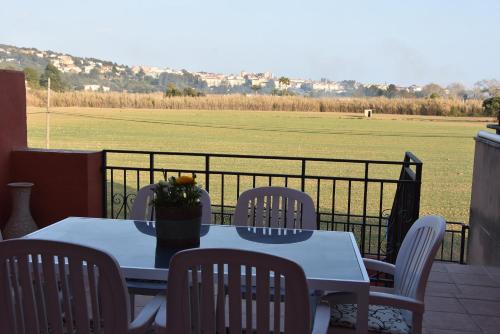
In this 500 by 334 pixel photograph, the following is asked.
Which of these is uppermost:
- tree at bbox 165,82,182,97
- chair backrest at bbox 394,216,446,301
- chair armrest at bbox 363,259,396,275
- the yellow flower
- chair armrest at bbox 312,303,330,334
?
tree at bbox 165,82,182,97

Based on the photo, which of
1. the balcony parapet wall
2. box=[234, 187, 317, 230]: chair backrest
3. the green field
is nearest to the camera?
box=[234, 187, 317, 230]: chair backrest

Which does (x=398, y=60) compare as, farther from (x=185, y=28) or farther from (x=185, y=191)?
(x=185, y=191)

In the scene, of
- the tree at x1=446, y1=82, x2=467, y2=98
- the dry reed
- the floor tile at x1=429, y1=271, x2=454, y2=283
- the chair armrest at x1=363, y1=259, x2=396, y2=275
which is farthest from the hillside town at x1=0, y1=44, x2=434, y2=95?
the chair armrest at x1=363, y1=259, x2=396, y2=275

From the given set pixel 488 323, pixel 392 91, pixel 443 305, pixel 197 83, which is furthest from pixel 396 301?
pixel 392 91

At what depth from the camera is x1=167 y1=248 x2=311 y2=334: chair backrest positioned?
152 cm

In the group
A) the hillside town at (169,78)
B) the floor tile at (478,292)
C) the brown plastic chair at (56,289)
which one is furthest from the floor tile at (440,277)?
the hillside town at (169,78)

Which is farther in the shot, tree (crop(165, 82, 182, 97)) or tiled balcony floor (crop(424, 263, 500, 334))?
tree (crop(165, 82, 182, 97))

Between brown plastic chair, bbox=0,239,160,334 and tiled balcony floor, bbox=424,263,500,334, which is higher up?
brown plastic chair, bbox=0,239,160,334

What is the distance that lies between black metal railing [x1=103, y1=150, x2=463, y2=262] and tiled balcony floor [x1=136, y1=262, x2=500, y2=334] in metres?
0.48

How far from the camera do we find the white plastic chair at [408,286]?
1.98 metres

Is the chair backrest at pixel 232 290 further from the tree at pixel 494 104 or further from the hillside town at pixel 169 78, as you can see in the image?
the hillside town at pixel 169 78

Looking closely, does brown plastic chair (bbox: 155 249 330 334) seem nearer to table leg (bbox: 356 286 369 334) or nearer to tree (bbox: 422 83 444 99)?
table leg (bbox: 356 286 369 334)

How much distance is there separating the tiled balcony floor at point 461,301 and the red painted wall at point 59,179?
4.99 feet

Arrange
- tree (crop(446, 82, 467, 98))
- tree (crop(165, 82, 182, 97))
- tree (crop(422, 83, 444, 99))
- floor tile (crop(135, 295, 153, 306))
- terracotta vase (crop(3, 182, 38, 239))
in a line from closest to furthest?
floor tile (crop(135, 295, 153, 306)) < terracotta vase (crop(3, 182, 38, 239)) < tree (crop(165, 82, 182, 97)) < tree (crop(446, 82, 467, 98)) < tree (crop(422, 83, 444, 99))
